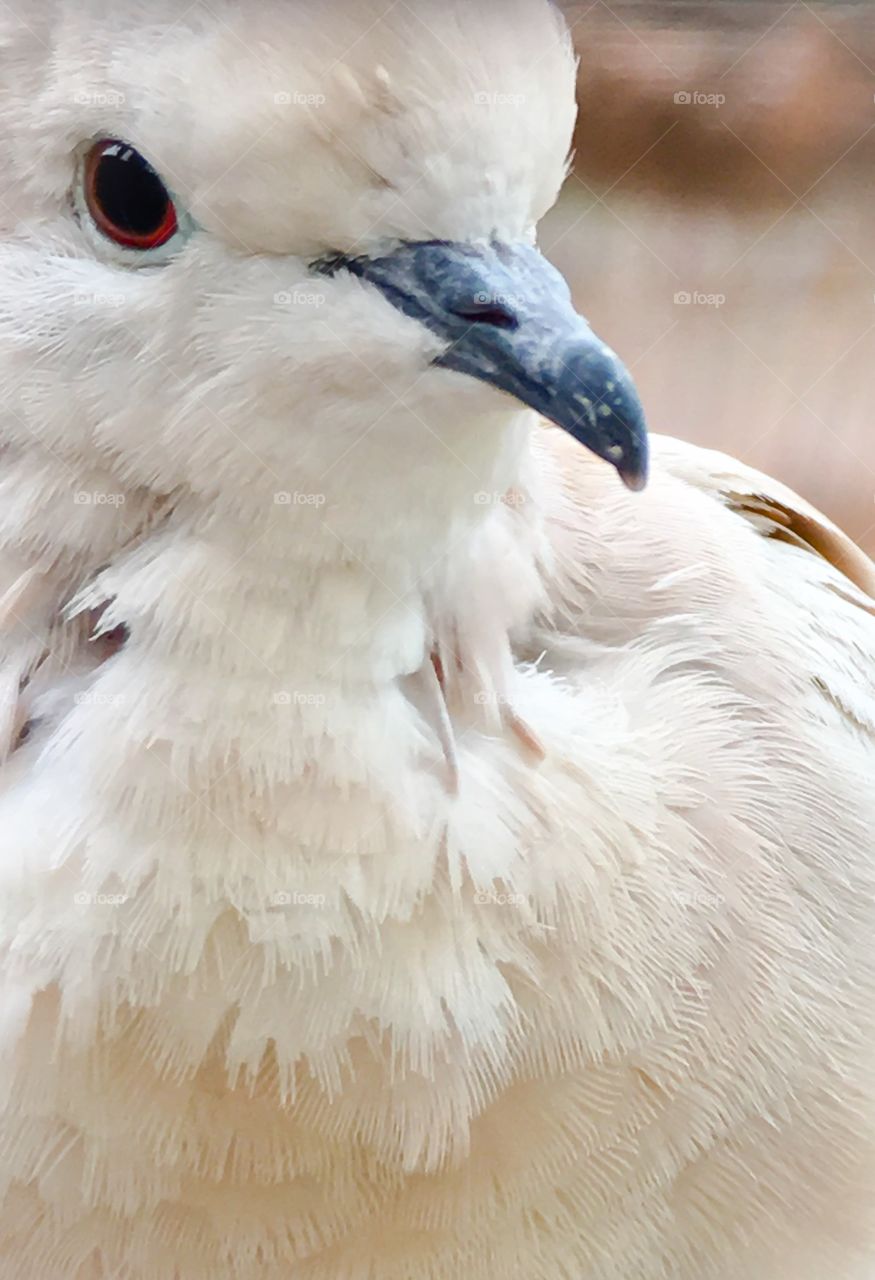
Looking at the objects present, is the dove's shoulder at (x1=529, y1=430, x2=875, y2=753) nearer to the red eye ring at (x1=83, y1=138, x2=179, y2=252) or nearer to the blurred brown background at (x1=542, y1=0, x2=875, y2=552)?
the red eye ring at (x1=83, y1=138, x2=179, y2=252)

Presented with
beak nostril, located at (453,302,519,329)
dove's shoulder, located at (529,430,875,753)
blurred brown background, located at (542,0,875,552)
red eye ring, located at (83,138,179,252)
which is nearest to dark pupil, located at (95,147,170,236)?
red eye ring, located at (83,138,179,252)

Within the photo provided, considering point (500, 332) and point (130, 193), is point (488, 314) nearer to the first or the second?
point (500, 332)

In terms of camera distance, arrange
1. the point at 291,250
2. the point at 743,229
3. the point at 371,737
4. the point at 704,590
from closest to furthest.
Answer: the point at 291,250, the point at 371,737, the point at 704,590, the point at 743,229

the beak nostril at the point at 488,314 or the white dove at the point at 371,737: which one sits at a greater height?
the beak nostril at the point at 488,314

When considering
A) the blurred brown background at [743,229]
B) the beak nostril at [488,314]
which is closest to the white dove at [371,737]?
the beak nostril at [488,314]

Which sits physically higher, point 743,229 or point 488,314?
point 743,229

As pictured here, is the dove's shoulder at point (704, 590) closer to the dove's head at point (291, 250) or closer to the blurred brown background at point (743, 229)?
the dove's head at point (291, 250)

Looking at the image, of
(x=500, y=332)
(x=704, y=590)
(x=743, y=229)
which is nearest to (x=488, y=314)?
(x=500, y=332)
